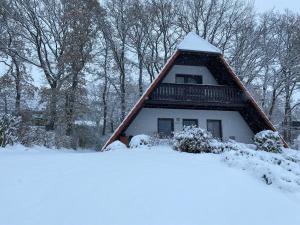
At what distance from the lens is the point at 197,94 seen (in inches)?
729

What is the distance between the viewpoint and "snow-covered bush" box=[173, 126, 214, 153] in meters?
13.1

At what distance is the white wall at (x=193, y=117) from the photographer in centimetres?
1866

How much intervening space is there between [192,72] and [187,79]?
509mm

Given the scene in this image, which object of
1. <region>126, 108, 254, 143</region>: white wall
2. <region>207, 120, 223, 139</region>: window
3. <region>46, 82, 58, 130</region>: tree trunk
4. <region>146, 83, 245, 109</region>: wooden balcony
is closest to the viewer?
<region>146, 83, 245, 109</region>: wooden balcony

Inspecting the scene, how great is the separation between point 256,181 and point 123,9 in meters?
23.7

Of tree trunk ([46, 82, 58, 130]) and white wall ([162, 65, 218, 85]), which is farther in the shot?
tree trunk ([46, 82, 58, 130])

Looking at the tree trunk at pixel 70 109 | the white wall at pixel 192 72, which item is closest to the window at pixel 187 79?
the white wall at pixel 192 72

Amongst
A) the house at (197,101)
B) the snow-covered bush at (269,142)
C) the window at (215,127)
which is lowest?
the snow-covered bush at (269,142)

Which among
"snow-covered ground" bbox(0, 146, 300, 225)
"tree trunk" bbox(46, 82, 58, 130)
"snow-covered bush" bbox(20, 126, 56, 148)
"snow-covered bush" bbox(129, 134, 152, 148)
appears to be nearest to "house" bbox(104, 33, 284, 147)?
"snow-covered bush" bbox(129, 134, 152, 148)

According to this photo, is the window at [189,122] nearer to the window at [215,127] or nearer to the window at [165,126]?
the window at [165,126]

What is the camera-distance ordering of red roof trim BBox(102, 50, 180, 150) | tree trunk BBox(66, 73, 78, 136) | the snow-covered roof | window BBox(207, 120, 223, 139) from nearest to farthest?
red roof trim BBox(102, 50, 180, 150) → the snow-covered roof → window BBox(207, 120, 223, 139) → tree trunk BBox(66, 73, 78, 136)

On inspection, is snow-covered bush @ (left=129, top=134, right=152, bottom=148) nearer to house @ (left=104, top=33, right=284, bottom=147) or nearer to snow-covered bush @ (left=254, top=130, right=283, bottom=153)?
house @ (left=104, top=33, right=284, bottom=147)

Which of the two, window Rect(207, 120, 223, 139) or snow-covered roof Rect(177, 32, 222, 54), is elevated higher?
snow-covered roof Rect(177, 32, 222, 54)

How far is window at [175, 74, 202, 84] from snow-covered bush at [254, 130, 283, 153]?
20.2 ft
